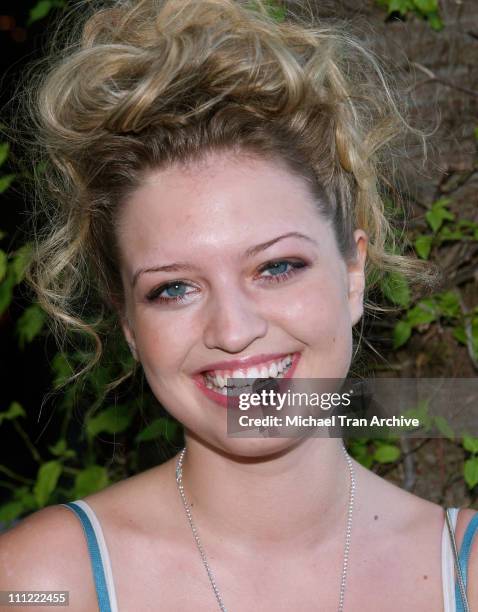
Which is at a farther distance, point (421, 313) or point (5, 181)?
point (5, 181)

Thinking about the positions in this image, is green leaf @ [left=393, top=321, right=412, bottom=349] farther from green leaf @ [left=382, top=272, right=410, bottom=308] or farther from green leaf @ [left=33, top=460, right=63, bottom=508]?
green leaf @ [left=33, top=460, right=63, bottom=508]

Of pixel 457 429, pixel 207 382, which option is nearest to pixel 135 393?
pixel 457 429

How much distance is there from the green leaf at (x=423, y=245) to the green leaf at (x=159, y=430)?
2.74 ft

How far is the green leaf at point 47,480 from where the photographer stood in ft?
9.70

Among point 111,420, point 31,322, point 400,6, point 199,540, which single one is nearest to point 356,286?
point 199,540

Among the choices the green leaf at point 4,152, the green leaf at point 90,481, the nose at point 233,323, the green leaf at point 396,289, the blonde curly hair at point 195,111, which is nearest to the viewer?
the nose at point 233,323

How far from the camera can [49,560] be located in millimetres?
1837

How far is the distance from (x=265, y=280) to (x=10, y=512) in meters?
1.70

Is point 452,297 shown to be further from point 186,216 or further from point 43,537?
point 43,537

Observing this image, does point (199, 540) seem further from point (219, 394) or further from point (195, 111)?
point (195, 111)

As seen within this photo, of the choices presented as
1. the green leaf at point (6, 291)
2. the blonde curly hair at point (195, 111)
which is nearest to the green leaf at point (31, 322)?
the green leaf at point (6, 291)

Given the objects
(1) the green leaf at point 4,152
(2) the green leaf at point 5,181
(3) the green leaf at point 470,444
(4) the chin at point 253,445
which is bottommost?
(4) the chin at point 253,445

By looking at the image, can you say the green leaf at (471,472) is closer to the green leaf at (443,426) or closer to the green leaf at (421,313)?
the green leaf at (443,426)

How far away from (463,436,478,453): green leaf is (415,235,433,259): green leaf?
0.49 meters
